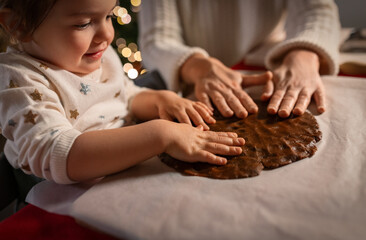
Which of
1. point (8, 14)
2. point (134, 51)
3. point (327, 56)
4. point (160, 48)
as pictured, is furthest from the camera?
point (134, 51)

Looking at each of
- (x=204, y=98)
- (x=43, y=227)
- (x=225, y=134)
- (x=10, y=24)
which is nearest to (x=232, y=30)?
(x=204, y=98)

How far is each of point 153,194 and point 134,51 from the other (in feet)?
4.65

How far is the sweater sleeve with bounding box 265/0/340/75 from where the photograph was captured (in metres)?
0.91

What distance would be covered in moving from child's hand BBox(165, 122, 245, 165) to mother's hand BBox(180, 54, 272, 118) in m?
0.15

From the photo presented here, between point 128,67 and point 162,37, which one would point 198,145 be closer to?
point 162,37

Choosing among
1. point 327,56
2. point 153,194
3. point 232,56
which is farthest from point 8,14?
point 232,56

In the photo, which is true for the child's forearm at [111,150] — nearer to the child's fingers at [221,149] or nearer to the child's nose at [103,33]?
the child's fingers at [221,149]

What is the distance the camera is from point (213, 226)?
388mm

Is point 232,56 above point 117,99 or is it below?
below

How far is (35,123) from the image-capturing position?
0.49 m

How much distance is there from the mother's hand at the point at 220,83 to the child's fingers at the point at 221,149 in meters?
0.17

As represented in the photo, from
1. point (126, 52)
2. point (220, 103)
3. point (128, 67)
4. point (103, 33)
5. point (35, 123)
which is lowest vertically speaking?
point (128, 67)

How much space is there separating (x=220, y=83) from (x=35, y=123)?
52 centimetres

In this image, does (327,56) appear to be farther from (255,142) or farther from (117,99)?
(117,99)
